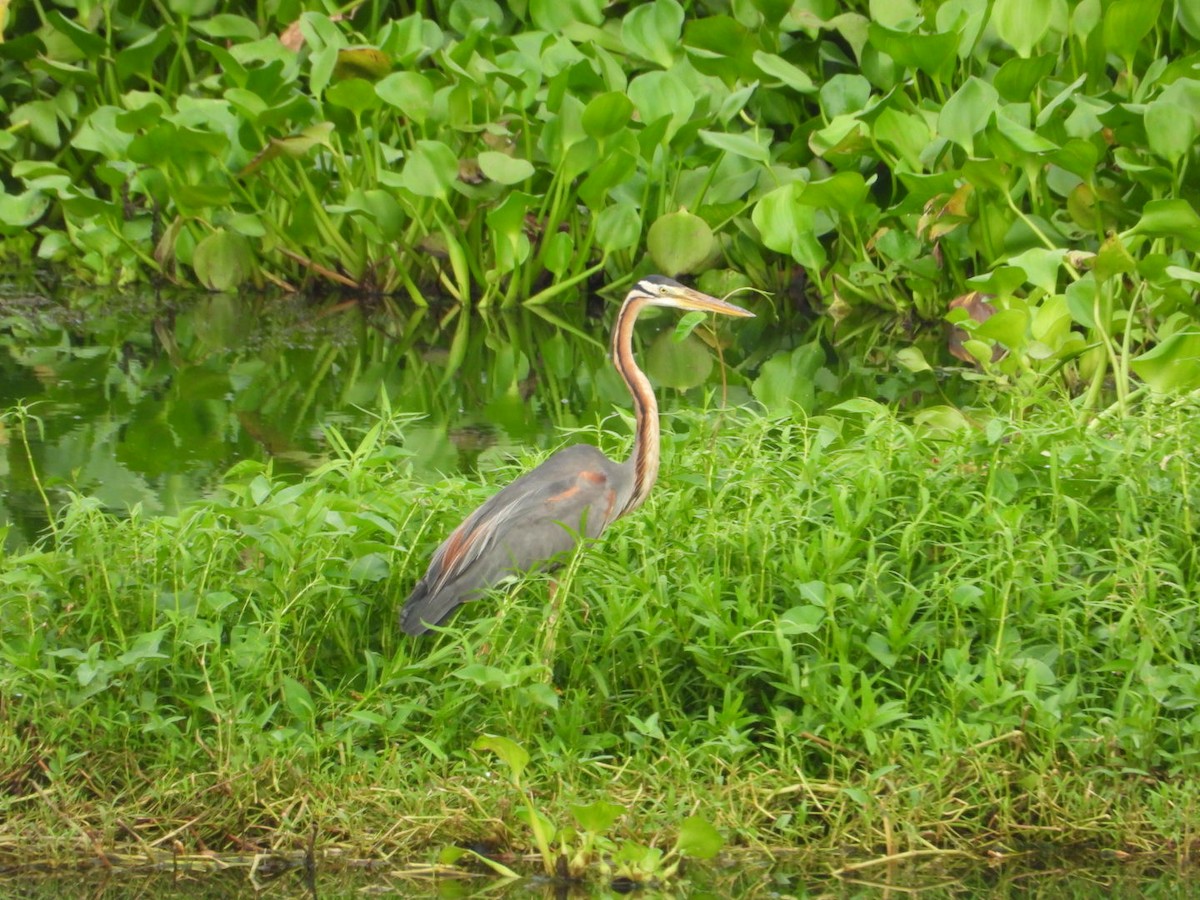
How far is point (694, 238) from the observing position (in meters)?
8.80

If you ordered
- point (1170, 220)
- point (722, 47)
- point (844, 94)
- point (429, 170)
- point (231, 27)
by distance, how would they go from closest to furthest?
point (1170, 220), point (429, 170), point (844, 94), point (722, 47), point (231, 27)

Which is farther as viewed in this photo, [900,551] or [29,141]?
[29,141]

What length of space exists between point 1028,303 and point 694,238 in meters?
3.36

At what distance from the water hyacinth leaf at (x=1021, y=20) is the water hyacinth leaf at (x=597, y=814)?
553cm

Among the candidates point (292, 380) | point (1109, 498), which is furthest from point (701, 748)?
point (292, 380)

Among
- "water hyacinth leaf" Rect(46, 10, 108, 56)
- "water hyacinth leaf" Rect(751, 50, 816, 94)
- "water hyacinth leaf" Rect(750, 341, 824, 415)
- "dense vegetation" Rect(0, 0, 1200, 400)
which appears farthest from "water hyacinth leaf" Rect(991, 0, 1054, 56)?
"water hyacinth leaf" Rect(46, 10, 108, 56)

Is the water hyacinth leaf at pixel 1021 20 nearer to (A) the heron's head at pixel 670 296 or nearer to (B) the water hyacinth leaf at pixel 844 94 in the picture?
(B) the water hyacinth leaf at pixel 844 94

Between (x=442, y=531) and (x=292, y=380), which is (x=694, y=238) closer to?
(x=292, y=380)

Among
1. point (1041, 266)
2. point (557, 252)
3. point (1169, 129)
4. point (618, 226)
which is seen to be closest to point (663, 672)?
point (1041, 266)

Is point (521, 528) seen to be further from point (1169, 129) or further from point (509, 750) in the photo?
point (1169, 129)

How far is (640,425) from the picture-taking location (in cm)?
416

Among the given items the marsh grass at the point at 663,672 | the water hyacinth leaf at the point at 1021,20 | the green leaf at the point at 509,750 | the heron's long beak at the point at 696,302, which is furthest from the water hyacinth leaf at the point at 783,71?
the green leaf at the point at 509,750

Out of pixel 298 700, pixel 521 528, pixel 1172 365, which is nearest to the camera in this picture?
pixel 298 700

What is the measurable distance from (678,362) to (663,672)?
4.72 m
